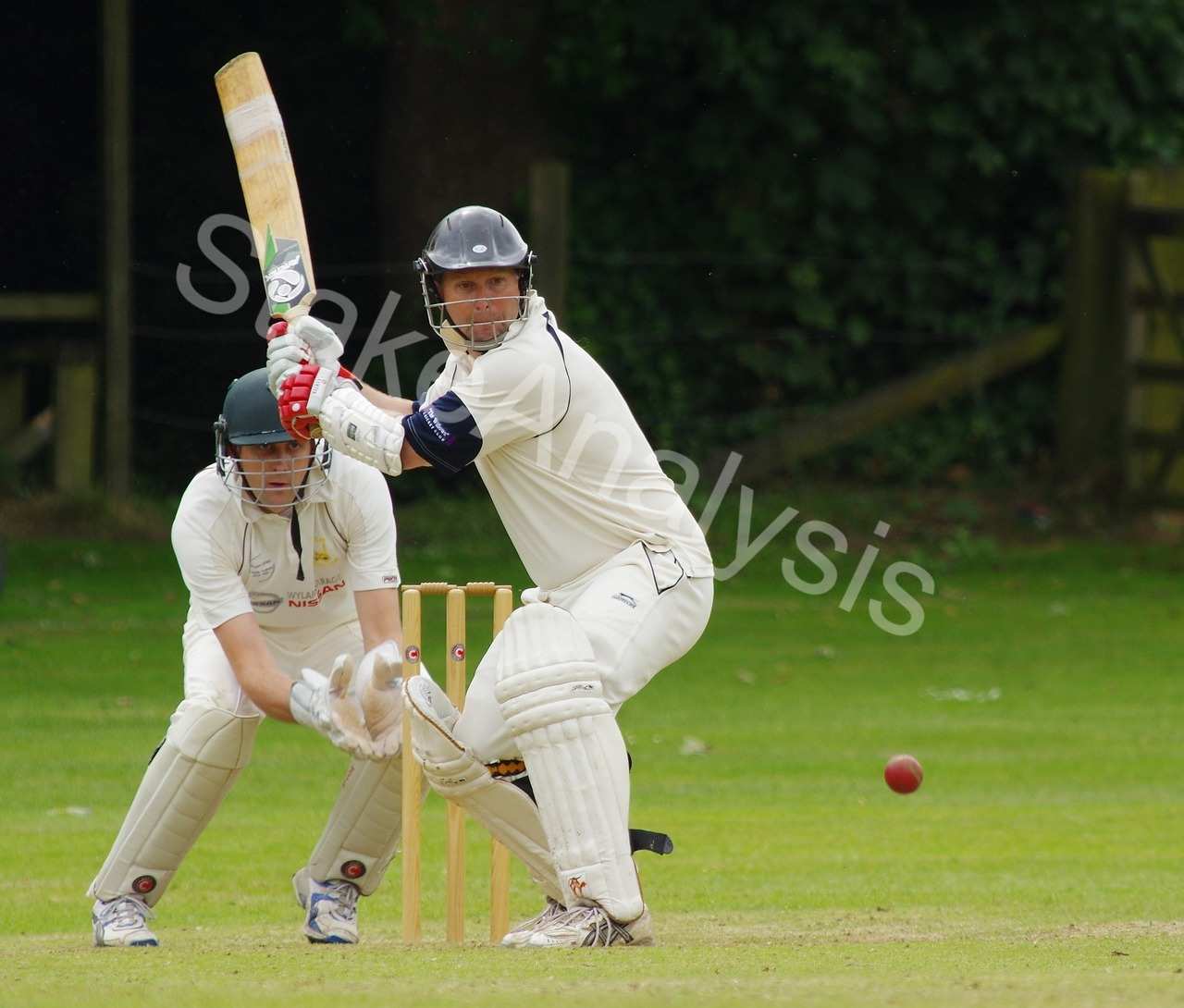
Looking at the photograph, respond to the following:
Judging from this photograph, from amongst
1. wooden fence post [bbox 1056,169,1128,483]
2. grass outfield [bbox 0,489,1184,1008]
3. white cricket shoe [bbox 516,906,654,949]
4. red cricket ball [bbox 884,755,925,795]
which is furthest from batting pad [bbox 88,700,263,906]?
wooden fence post [bbox 1056,169,1128,483]

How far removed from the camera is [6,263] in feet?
39.7

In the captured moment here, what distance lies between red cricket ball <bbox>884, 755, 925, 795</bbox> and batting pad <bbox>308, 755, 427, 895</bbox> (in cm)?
147

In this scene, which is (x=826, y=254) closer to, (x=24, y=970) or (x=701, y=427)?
(x=701, y=427)

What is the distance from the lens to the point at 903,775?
5.71 meters

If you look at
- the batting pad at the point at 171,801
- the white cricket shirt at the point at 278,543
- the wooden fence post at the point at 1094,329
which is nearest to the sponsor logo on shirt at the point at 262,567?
the white cricket shirt at the point at 278,543

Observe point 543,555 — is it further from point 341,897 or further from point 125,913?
point 125,913

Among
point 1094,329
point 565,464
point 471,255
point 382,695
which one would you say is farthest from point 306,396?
point 1094,329

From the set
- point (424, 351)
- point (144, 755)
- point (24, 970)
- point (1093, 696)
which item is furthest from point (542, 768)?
point (424, 351)

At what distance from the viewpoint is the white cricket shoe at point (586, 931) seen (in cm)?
410

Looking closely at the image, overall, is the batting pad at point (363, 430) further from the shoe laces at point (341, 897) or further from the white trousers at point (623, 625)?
the shoe laces at point (341, 897)

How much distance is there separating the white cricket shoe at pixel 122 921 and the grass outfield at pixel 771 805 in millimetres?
79

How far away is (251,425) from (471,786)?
37.7 inches

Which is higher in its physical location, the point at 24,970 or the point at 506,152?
the point at 506,152

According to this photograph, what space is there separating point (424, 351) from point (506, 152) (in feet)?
4.12
